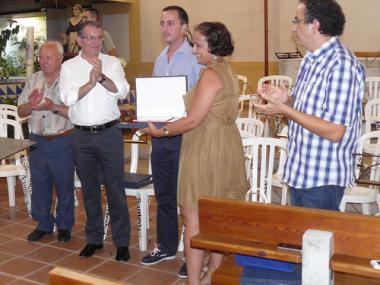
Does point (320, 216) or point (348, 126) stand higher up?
point (348, 126)

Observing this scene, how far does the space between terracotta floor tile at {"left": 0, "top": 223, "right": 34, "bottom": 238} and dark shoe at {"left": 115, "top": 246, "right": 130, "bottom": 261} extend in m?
0.98

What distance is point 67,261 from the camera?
3.58 m

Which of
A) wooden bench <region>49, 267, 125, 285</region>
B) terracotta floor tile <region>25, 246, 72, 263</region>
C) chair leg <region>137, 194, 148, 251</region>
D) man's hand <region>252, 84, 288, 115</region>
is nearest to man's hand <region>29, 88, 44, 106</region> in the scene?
chair leg <region>137, 194, 148, 251</region>

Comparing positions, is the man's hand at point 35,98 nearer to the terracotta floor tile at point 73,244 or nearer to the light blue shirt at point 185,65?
the light blue shirt at point 185,65

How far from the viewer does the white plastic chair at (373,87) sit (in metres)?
6.41

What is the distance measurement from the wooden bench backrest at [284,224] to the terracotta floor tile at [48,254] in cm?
210

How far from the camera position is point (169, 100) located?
3018mm

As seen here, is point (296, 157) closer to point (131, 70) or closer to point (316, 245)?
point (316, 245)

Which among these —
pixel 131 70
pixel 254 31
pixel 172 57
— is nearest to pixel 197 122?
pixel 172 57

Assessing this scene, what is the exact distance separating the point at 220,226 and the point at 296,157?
52cm

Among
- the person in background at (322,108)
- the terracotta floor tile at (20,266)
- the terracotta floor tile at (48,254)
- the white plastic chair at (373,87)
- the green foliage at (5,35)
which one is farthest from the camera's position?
the green foliage at (5,35)

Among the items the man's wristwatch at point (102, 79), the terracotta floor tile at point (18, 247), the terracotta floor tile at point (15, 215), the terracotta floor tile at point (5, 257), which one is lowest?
the terracotta floor tile at point (5, 257)

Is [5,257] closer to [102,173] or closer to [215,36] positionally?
[102,173]

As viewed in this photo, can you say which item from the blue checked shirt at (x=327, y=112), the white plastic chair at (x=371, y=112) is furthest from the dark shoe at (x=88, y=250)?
the white plastic chair at (x=371, y=112)
